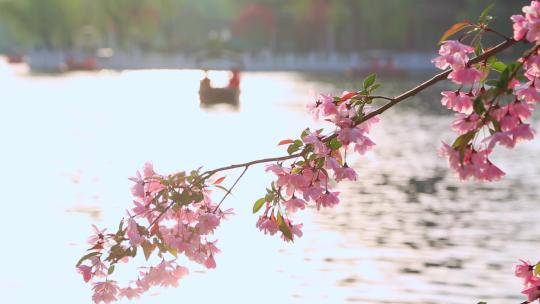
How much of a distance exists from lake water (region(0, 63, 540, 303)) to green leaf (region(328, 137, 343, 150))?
0.24 metres

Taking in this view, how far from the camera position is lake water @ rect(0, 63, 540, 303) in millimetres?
13039

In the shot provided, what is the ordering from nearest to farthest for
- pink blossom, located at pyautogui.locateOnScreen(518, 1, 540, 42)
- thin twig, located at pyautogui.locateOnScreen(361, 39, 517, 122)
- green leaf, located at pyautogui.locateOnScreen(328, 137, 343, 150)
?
1. pink blossom, located at pyautogui.locateOnScreen(518, 1, 540, 42)
2. thin twig, located at pyautogui.locateOnScreen(361, 39, 517, 122)
3. green leaf, located at pyautogui.locateOnScreen(328, 137, 343, 150)

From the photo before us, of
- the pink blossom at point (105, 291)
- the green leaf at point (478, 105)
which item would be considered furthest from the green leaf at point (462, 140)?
the pink blossom at point (105, 291)

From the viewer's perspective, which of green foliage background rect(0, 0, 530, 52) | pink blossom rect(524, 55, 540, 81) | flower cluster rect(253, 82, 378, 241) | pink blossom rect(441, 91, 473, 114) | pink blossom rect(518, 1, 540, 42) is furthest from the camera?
green foliage background rect(0, 0, 530, 52)

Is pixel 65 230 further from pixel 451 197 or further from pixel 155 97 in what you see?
pixel 155 97

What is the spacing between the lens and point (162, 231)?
20.9ft

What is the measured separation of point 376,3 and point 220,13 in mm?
70476

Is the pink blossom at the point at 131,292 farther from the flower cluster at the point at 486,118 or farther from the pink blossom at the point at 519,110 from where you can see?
the pink blossom at the point at 519,110

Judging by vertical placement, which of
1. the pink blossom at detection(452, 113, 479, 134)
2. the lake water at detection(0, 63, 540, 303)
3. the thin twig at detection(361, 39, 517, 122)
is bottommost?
the lake water at detection(0, 63, 540, 303)

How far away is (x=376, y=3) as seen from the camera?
9669cm

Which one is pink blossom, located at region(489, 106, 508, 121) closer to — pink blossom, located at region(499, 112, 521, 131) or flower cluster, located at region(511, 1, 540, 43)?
pink blossom, located at region(499, 112, 521, 131)

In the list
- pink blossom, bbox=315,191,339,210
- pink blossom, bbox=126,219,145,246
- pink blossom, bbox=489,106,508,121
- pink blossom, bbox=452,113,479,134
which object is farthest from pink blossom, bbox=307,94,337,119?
pink blossom, bbox=126,219,145,246

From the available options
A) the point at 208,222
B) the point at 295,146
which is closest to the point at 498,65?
the point at 295,146

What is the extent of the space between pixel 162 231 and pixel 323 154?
3.11ft
